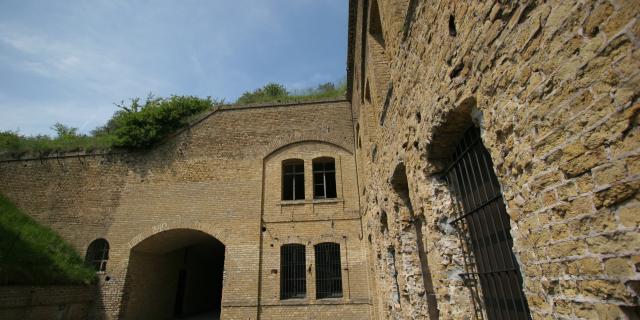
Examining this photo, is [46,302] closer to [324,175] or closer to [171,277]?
[171,277]

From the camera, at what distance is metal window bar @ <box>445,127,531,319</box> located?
2746mm

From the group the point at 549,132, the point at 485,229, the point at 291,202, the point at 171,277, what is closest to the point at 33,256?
the point at 171,277

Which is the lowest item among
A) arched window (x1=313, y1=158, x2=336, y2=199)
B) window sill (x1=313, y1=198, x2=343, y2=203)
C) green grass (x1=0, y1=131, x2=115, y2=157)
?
window sill (x1=313, y1=198, x2=343, y2=203)

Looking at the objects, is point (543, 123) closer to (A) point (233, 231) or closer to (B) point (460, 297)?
(B) point (460, 297)

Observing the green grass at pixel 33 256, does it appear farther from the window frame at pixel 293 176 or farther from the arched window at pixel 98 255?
the window frame at pixel 293 176

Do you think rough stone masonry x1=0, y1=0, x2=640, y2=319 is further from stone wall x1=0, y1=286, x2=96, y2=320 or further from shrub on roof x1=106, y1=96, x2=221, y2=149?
shrub on roof x1=106, y1=96, x2=221, y2=149

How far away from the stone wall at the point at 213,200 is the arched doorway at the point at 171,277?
94 mm

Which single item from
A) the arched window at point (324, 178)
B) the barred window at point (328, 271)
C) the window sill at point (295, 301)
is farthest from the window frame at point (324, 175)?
the window sill at point (295, 301)

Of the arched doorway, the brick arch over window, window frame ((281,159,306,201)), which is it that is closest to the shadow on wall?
the brick arch over window

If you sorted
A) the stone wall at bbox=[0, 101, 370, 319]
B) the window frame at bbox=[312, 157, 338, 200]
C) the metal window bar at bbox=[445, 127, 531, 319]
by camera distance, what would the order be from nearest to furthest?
the metal window bar at bbox=[445, 127, 531, 319], the stone wall at bbox=[0, 101, 370, 319], the window frame at bbox=[312, 157, 338, 200]

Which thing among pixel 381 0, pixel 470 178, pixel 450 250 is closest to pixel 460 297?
pixel 450 250

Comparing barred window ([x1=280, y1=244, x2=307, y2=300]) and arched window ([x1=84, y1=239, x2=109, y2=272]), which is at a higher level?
Result: arched window ([x1=84, y1=239, x2=109, y2=272])

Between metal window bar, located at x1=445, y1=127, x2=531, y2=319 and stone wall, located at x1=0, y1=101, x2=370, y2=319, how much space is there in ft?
28.5

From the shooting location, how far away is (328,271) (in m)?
11.9
